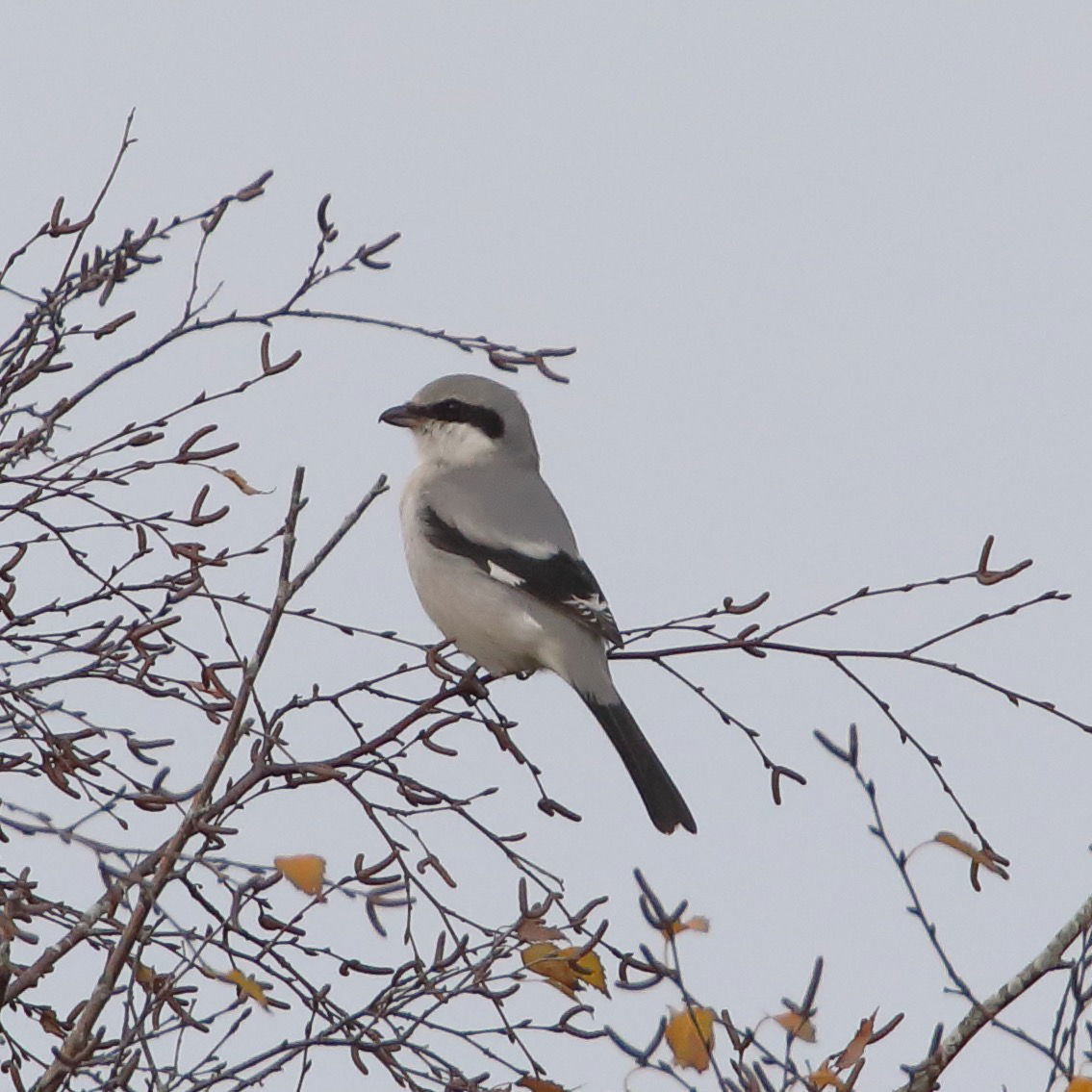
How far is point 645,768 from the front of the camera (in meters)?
4.45

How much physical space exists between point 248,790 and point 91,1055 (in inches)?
15.5

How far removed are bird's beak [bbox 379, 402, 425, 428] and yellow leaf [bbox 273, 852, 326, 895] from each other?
3.30m

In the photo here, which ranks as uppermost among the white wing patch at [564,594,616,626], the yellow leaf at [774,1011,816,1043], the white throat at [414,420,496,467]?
the white throat at [414,420,496,467]

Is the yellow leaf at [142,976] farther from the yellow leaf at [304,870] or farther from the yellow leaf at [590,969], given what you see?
the yellow leaf at [590,969]

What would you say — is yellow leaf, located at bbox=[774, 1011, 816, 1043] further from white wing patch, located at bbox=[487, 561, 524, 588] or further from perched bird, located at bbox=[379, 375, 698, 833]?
white wing patch, located at bbox=[487, 561, 524, 588]

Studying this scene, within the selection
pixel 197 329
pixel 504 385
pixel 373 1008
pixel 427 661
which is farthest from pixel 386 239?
pixel 504 385

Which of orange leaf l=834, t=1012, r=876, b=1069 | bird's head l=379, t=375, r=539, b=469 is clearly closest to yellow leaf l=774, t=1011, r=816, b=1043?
orange leaf l=834, t=1012, r=876, b=1069

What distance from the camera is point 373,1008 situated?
249 centimetres

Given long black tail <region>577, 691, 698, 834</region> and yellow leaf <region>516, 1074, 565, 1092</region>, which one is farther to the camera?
long black tail <region>577, 691, 698, 834</region>

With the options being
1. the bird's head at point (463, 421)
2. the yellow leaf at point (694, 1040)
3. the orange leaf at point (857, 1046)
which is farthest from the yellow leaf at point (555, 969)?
the bird's head at point (463, 421)

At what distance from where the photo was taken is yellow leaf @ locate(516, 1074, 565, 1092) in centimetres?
245

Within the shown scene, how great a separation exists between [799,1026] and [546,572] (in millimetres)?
2494

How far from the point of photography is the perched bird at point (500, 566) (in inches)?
180

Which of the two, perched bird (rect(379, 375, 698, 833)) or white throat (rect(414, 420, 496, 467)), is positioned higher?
white throat (rect(414, 420, 496, 467))
